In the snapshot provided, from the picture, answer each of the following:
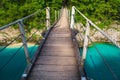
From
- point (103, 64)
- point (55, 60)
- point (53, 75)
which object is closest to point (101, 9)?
point (103, 64)

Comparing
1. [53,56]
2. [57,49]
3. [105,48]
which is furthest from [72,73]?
[105,48]

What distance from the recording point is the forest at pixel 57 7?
21969mm

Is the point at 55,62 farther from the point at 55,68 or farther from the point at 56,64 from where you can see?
the point at 55,68

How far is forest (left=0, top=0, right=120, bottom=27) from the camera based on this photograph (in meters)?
22.0

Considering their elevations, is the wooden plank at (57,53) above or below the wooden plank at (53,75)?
above

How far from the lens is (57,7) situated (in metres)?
23.2

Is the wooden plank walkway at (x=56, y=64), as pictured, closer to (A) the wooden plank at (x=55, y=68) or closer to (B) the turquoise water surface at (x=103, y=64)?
(A) the wooden plank at (x=55, y=68)

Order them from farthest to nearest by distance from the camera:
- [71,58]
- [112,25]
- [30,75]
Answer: [112,25] < [71,58] < [30,75]

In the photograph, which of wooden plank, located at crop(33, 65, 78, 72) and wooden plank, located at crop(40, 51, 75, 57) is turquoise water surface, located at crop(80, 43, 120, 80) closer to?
wooden plank, located at crop(40, 51, 75, 57)

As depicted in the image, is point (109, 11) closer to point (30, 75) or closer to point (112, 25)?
point (112, 25)

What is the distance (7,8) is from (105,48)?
13979 mm

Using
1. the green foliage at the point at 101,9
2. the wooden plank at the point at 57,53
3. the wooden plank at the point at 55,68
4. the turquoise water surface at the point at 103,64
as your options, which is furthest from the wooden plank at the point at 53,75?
the green foliage at the point at 101,9

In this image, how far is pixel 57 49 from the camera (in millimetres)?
4836

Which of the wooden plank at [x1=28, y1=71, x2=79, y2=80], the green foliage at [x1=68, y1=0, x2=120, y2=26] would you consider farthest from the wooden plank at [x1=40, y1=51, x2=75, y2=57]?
the green foliage at [x1=68, y1=0, x2=120, y2=26]
